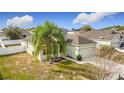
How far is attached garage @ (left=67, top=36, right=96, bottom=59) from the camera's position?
1445 centimetres

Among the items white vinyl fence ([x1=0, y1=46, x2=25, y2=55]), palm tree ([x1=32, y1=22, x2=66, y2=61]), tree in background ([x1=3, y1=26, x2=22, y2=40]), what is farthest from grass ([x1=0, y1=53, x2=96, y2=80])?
tree in background ([x1=3, y1=26, x2=22, y2=40])

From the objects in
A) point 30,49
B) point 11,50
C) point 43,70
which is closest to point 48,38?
point 43,70

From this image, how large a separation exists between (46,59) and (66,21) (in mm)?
3809

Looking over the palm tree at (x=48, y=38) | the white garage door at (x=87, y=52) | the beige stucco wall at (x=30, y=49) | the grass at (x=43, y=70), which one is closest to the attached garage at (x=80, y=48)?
the white garage door at (x=87, y=52)

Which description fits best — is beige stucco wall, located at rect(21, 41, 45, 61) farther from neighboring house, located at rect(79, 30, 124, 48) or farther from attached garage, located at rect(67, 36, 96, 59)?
neighboring house, located at rect(79, 30, 124, 48)

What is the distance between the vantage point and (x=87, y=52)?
14938 millimetres

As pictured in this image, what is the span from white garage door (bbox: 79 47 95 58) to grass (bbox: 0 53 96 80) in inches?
72.8

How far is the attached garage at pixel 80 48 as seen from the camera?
47.4ft

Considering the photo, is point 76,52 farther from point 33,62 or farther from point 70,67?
point 33,62

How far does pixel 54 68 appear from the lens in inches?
461

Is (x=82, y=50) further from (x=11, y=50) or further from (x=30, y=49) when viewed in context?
(x=11, y=50)

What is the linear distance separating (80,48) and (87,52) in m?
0.95

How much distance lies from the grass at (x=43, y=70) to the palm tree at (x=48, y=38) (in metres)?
1.19

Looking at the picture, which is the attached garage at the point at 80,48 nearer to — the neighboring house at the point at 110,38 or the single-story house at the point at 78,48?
the single-story house at the point at 78,48
